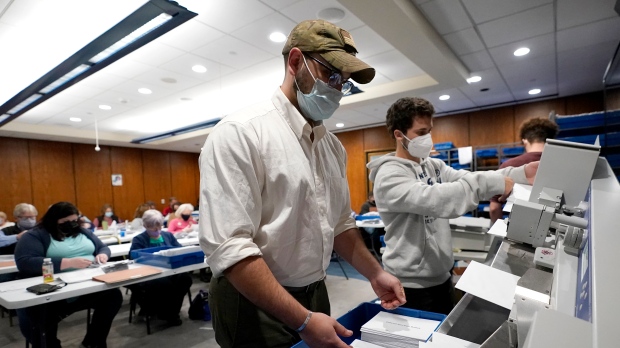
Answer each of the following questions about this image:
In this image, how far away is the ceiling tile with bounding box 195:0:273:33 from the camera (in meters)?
2.92

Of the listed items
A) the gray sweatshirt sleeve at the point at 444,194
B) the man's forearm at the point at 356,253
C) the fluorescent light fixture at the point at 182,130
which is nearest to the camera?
the man's forearm at the point at 356,253

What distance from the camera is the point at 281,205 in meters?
0.84

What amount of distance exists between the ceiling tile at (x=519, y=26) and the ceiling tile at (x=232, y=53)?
263cm

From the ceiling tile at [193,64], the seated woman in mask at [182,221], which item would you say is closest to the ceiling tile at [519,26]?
the ceiling tile at [193,64]

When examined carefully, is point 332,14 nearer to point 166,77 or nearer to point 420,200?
point 420,200

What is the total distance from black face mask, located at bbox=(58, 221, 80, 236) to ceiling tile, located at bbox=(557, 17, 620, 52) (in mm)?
5618

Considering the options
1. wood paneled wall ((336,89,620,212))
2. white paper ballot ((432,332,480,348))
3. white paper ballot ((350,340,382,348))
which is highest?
wood paneled wall ((336,89,620,212))

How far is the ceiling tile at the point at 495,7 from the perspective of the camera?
305 cm

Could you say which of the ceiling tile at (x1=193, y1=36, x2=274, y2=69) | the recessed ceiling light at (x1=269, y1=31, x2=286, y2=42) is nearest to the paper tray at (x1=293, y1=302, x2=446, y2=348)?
the recessed ceiling light at (x1=269, y1=31, x2=286, y2=42)

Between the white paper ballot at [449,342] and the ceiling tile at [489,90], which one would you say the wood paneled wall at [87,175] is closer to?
the ceiling tile at [489,90]

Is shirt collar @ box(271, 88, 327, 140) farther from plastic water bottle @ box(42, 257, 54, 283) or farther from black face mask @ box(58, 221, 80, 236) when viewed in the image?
black face mask @ box(58, 221, 80, 236)

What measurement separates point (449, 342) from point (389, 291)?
31 centimetres

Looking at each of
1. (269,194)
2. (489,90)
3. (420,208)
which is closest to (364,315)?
(420,208)

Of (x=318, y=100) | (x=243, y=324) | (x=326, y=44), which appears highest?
(x=326, y=44)
